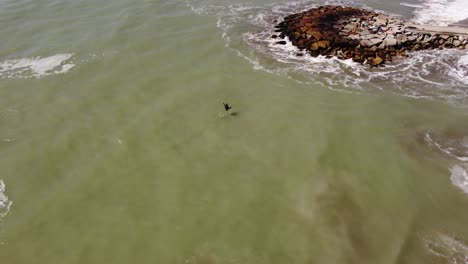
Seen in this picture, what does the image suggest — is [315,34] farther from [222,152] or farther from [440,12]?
[440,12]

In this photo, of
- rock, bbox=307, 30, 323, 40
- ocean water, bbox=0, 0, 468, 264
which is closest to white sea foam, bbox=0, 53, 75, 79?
ocean water, bbox=0, 0, 468, 264

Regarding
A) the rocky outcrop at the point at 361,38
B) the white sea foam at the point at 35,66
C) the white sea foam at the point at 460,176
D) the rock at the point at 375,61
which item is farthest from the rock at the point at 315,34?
the white sea foam at the point at 35,66

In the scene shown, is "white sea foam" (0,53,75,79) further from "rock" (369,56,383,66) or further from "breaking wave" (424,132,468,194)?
"breaking wave" (424,132,468,194)

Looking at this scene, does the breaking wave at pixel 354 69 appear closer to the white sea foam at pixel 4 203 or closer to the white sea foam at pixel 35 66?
the white sea foam at pixel 35 66

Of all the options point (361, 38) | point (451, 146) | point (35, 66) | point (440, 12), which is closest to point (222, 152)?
point (451, 146)

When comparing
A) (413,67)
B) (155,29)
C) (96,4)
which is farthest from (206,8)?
(413,67)

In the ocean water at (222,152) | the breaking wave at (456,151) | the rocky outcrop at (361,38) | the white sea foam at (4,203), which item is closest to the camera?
the ocean water at (222,152)
